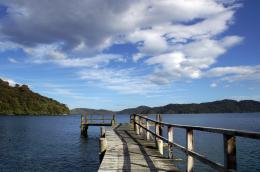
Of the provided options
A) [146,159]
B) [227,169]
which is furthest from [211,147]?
[227,169]

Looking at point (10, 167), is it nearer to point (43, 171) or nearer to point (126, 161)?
point (43, 171)

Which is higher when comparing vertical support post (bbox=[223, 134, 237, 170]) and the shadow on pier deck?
vertical support post (bbox=[223, 134, 237, 170])

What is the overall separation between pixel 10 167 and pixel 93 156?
8.51 meters

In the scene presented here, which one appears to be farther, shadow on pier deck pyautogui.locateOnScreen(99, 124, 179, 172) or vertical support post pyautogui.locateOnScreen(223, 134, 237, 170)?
shadow on pier deck pyautogui.locateOnScreen(99, 124, 179, 172)

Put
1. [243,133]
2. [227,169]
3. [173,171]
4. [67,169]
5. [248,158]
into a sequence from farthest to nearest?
[248,158] < [67,169] < [173,171] < [227,169] < [243,133]

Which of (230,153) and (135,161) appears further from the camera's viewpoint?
(135,161)

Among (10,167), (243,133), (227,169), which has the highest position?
(243,133)

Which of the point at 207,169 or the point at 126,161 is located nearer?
the point at 126,161

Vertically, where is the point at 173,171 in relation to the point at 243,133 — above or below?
below

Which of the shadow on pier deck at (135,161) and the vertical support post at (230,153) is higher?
the vertical support post at (230,153)

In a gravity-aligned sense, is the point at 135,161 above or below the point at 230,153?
below

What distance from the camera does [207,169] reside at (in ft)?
71.3

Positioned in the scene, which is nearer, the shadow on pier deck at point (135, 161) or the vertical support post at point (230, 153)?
the vertical support post at point (230, 153)

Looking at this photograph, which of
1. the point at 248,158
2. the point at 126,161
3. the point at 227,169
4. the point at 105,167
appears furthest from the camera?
the point at 248,158
